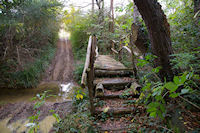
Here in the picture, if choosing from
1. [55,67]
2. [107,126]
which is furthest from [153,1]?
[55,67]

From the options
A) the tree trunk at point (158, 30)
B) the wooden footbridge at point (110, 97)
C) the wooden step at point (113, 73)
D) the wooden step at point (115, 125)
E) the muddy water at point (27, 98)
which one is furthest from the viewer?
the wooden step at point (113, 73)

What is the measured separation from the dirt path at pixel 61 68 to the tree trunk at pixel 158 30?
626 cm

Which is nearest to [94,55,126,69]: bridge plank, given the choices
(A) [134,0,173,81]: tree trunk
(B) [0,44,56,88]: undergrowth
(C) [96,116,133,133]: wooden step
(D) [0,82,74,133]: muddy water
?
(D) [0,82,74,133]: muddy water

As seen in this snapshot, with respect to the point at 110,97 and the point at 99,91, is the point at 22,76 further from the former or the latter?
the point at 110,97

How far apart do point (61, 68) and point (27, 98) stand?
3.57 meters

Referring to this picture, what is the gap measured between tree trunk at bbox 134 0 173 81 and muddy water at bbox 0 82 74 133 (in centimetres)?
207

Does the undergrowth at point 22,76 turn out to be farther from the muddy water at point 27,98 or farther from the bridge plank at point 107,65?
the bridge plank at point 107,65

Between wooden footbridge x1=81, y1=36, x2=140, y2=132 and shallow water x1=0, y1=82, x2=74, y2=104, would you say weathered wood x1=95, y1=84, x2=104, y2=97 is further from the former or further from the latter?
shallow water x1=0, y1=82, x2=74, y2=104

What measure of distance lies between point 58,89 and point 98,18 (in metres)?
5.19

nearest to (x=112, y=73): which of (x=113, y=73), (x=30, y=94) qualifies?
(x=113, y=73)

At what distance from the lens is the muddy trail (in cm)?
364

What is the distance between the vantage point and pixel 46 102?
493 cm

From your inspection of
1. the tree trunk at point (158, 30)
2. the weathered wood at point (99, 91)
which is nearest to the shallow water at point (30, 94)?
the weathered wood at point (99, 91)

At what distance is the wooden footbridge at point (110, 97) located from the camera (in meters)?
2.26
